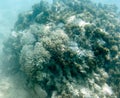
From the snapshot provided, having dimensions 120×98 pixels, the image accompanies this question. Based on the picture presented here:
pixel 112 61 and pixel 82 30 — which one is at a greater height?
pixel 82 30

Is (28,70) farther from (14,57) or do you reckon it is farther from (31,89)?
(14,57)

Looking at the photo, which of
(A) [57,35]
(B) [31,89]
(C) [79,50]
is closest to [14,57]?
(B) [31,89]

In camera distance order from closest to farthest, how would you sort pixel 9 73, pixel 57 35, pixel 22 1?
pixel 57 35
pixel 9 73
pixel 22 1

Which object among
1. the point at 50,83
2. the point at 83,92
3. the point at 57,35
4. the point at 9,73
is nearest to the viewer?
the point at 83,92

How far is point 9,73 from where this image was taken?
10.2m

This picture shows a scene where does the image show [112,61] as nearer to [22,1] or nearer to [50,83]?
[50,83]

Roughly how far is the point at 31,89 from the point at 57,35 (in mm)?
2305

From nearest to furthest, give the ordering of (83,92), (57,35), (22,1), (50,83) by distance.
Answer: (83,92), (50,83), (57,35), (22,1)

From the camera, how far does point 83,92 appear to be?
6.79 meters

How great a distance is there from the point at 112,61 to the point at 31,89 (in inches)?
132

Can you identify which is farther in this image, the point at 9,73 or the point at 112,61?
the point at 9,73

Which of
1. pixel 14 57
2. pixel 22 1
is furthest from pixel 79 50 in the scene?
pixel 22 1

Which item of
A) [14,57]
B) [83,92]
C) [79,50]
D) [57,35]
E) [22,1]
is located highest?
[22,1]

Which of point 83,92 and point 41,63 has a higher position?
point 41,63
